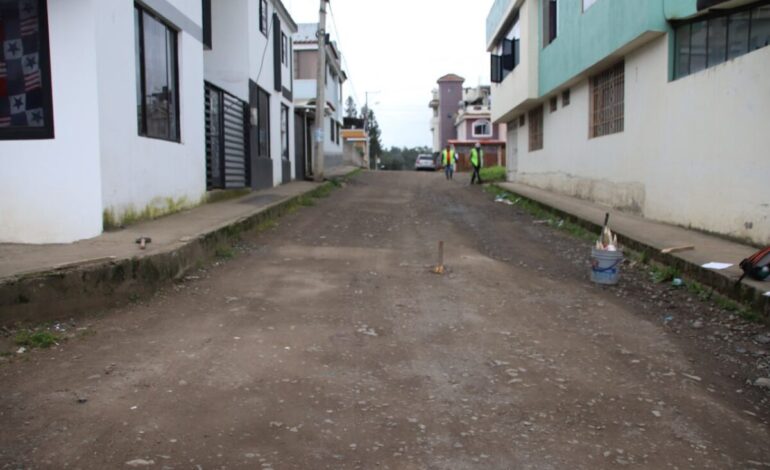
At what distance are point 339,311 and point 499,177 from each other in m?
22.9

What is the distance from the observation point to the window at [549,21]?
18.5 meters

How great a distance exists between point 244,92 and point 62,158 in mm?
8884

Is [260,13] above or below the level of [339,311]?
above

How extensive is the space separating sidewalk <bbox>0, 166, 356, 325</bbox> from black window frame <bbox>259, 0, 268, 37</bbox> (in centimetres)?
991

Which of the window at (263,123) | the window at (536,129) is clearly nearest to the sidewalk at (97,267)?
the window at (263,123)

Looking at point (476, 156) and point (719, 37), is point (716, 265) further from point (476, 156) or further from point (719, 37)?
Answer: point (476, 156)

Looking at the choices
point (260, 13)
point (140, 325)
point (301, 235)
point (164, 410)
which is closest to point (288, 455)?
point (164, 410)

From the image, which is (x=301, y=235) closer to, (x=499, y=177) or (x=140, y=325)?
(x=140, y=325)

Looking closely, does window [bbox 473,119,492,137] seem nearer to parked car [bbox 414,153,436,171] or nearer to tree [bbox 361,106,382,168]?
parked car [bbox 414,153,436,171]

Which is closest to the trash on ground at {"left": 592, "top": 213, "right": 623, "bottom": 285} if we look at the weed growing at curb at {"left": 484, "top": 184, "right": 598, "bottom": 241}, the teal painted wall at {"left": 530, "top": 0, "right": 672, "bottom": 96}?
the weed growing at curb at {"left": 484, "top": 184, "right": 598, "bottom": 241}

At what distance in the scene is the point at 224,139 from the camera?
14539 mm

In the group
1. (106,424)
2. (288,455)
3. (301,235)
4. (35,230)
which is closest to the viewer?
(288,455)

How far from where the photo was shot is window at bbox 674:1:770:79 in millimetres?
8844

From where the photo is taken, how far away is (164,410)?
392 cm
